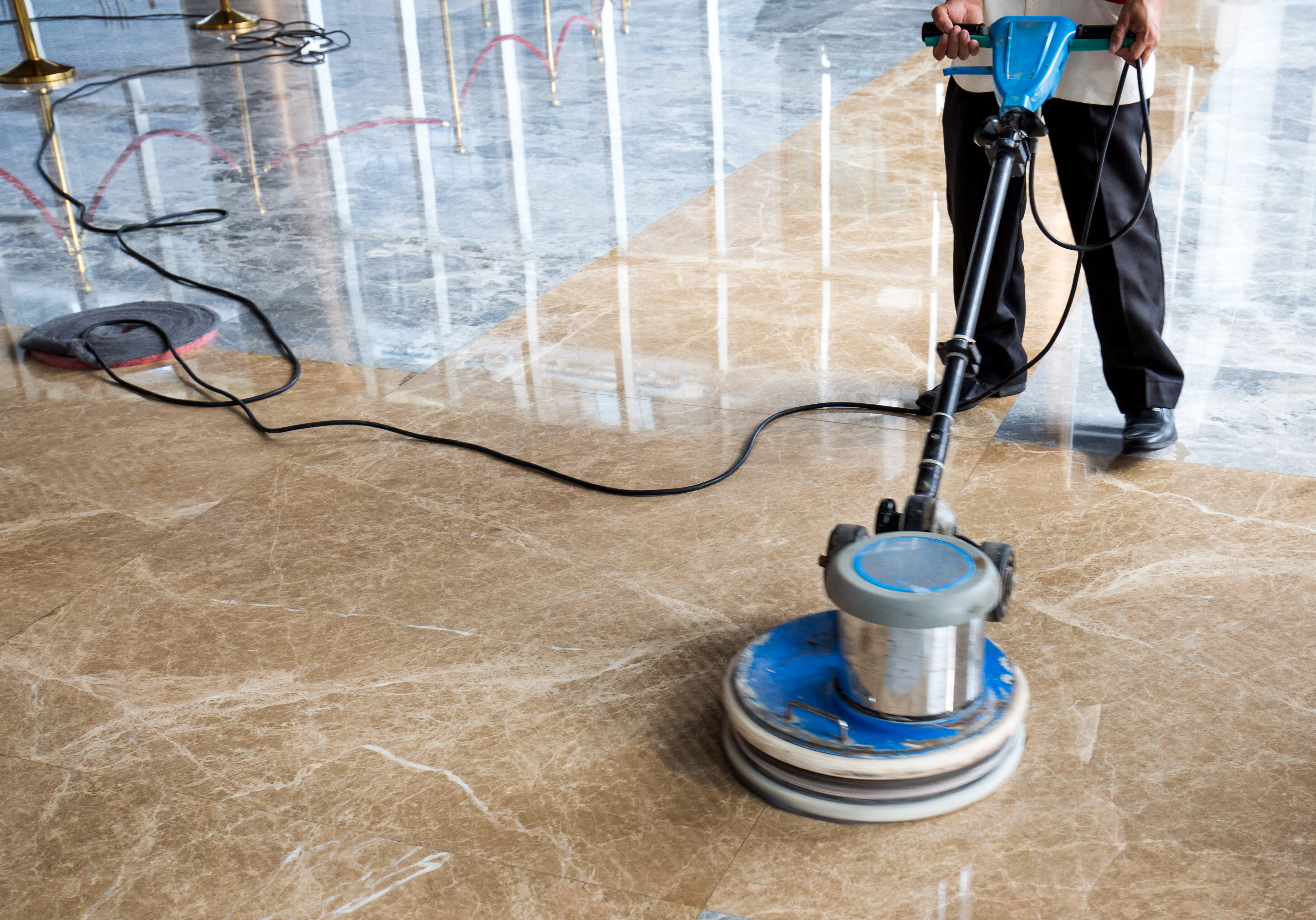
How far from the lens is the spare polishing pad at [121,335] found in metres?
2.77

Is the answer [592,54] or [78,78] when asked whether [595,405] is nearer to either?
[592,54]

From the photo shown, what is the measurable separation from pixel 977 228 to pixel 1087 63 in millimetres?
301

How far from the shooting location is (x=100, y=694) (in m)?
1.70

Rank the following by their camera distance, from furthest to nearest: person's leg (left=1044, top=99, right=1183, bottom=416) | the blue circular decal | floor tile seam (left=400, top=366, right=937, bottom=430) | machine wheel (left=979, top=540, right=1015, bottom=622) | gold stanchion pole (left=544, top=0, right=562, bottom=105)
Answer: gold stanchion pole (left=544, top=0, right=562, bottom=105)
floor tile seam (left=400, top=366, right=937, bottom=430)
person's leg (left=1044, top=99, right=1183, bottom=416)
machine wheel (left=979, top=540, right=1015, bottom=622)
the blue circular decal

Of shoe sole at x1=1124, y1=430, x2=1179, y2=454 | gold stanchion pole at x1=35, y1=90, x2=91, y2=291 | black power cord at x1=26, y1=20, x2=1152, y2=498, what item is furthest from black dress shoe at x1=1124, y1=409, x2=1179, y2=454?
gold stanchion pole at x1=35, y1=90, x2=91, y2=291

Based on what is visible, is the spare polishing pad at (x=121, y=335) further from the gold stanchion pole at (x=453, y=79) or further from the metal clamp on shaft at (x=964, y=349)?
the metal clamp on shaft at (x=964, y=349)

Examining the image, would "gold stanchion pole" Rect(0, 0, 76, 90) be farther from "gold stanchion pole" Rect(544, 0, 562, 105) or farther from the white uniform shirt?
the white uniform shirt

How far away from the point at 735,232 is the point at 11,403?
177 cm

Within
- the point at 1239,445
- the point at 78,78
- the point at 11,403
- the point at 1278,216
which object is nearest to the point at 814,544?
the point at 1239,445

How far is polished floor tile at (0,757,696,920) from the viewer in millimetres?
1334

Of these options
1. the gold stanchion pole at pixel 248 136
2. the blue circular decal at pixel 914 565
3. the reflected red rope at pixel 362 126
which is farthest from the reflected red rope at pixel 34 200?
the blue circular decal at pixel 914 565

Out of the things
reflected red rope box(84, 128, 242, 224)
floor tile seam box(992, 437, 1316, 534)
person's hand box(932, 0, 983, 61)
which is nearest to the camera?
person's hand box(932, 0, 983, 61)

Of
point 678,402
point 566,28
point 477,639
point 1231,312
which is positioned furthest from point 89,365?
point 566,28

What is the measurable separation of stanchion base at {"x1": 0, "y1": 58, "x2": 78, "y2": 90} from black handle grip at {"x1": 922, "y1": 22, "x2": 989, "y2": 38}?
15.8ft
